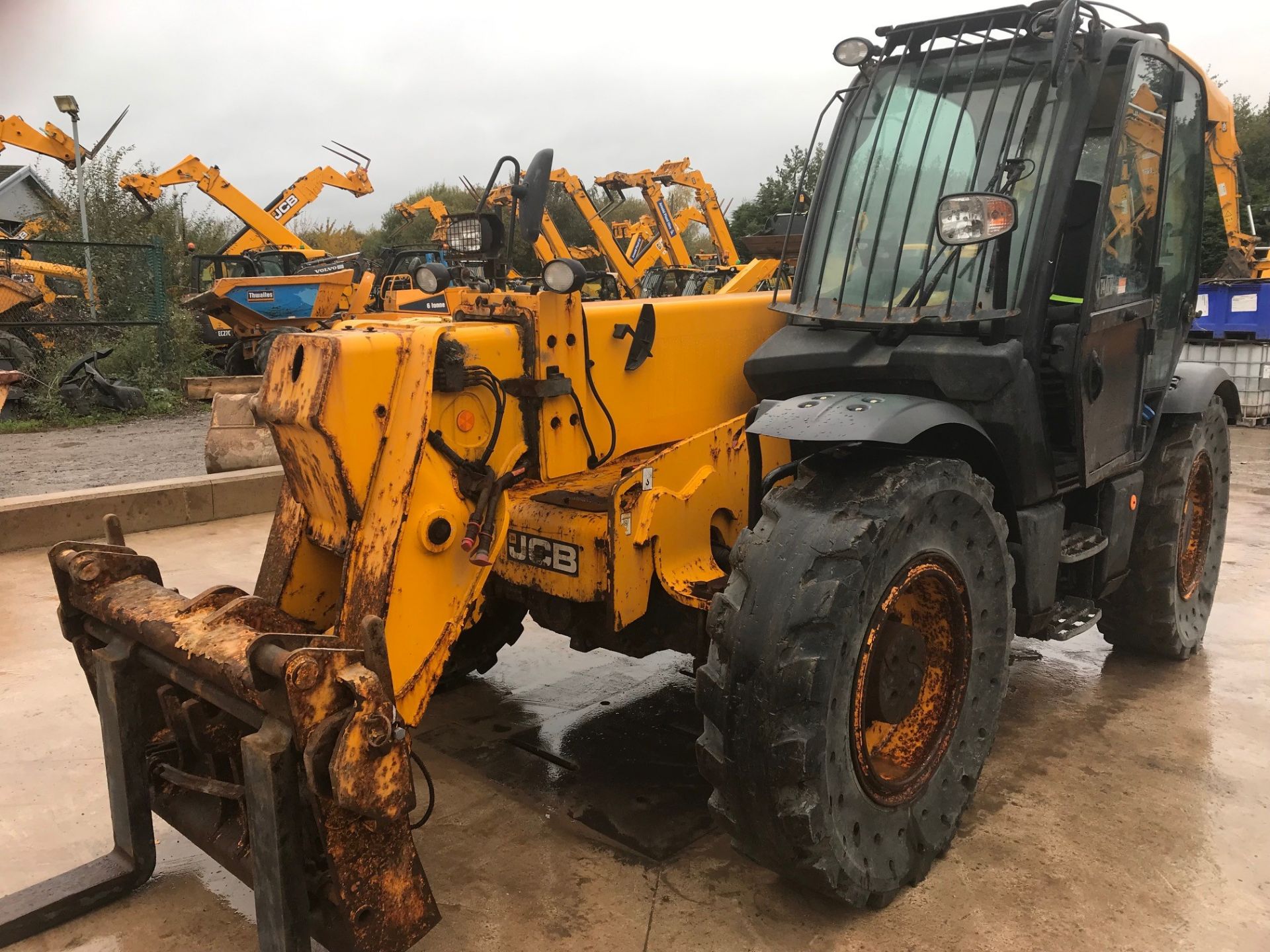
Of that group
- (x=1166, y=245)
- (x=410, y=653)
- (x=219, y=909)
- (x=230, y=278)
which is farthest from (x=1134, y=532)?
(x=230, y=278)

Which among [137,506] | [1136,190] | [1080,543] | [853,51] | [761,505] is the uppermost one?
[853,51]

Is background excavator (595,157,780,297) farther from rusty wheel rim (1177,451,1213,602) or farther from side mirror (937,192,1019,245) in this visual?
side mirror (937,192,1019,245)

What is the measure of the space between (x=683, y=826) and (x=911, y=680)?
969 millimetres

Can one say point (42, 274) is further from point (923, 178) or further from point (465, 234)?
point (923, 178)

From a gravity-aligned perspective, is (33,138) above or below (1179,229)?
above

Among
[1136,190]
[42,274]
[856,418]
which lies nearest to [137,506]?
[856,418]

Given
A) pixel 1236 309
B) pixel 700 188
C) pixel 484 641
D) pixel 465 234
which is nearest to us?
pixel 465 234

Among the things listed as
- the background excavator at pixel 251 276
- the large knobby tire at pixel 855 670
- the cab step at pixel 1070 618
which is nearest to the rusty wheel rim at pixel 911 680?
the large knobby tire at pixel 855 670

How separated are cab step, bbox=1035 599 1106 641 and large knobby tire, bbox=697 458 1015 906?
612mm

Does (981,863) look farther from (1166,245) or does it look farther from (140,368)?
(140,368)

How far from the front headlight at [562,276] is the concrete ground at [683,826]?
1824 mm

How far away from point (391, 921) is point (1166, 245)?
13.0 ft

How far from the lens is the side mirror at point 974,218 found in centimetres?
300

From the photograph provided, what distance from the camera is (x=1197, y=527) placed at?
5242mm
